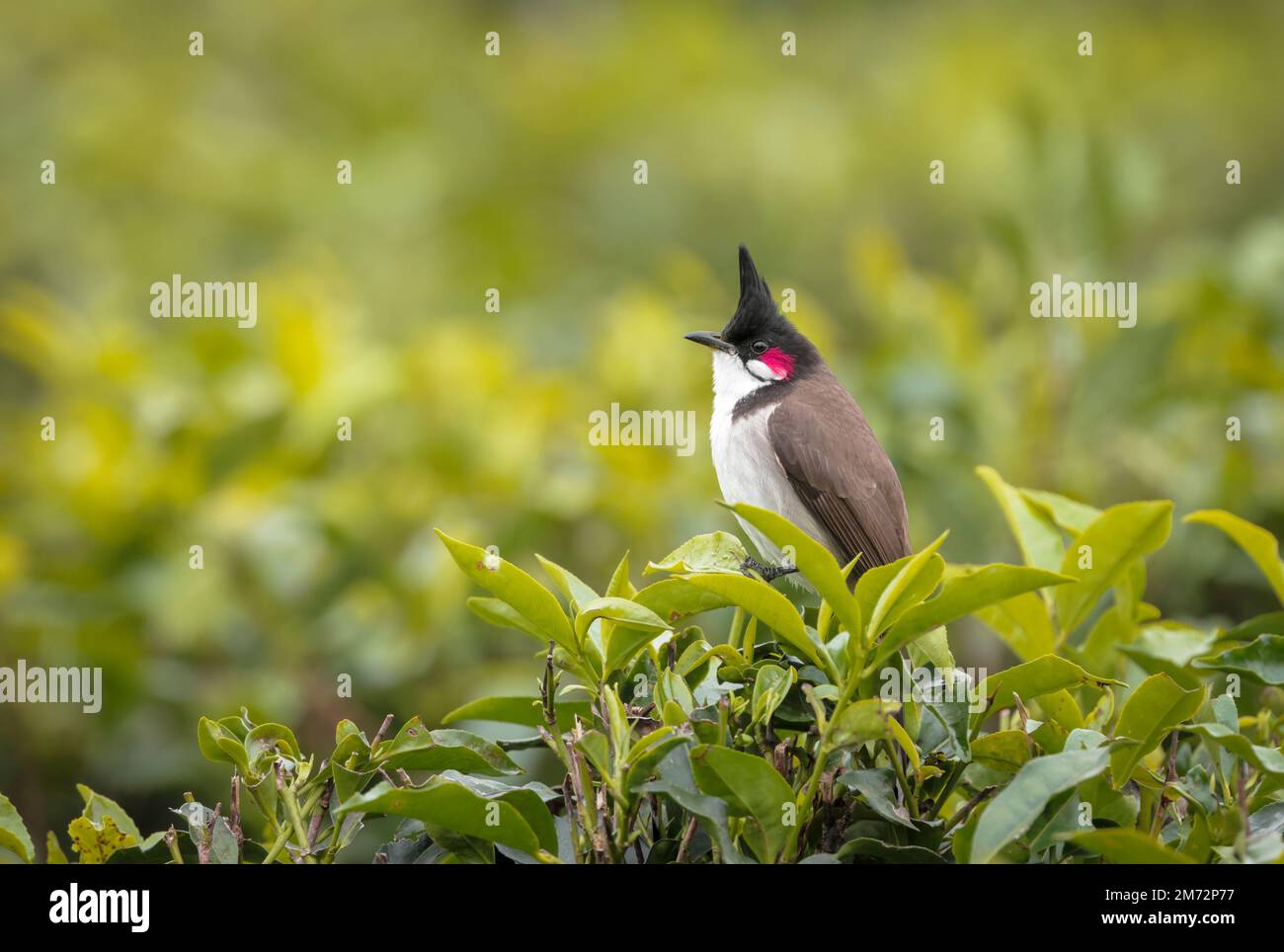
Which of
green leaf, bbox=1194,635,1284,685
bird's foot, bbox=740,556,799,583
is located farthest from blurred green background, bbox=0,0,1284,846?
green leaf, bbox=1194,635,1284,685


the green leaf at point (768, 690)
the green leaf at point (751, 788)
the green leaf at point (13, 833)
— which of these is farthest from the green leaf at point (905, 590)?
the green leaf at point (13, 833)

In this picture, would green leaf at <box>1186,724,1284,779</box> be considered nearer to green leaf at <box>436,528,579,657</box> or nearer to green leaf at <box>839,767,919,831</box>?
green leaf at <box>839,767,919,831</box>

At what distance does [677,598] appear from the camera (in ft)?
5.38

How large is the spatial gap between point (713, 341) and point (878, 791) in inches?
75.6

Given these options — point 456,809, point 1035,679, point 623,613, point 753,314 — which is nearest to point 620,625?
point 623,613

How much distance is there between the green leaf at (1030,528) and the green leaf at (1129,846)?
807 mm

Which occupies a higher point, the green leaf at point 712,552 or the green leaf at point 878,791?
the green leaf at point 712,552

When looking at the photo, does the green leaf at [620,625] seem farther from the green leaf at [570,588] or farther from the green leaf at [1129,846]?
the green leaf at [1129,846]

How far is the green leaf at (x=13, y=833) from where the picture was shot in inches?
62.9

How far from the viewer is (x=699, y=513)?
3617 millimetres

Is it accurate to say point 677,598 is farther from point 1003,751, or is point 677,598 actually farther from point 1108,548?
point 1108,548
